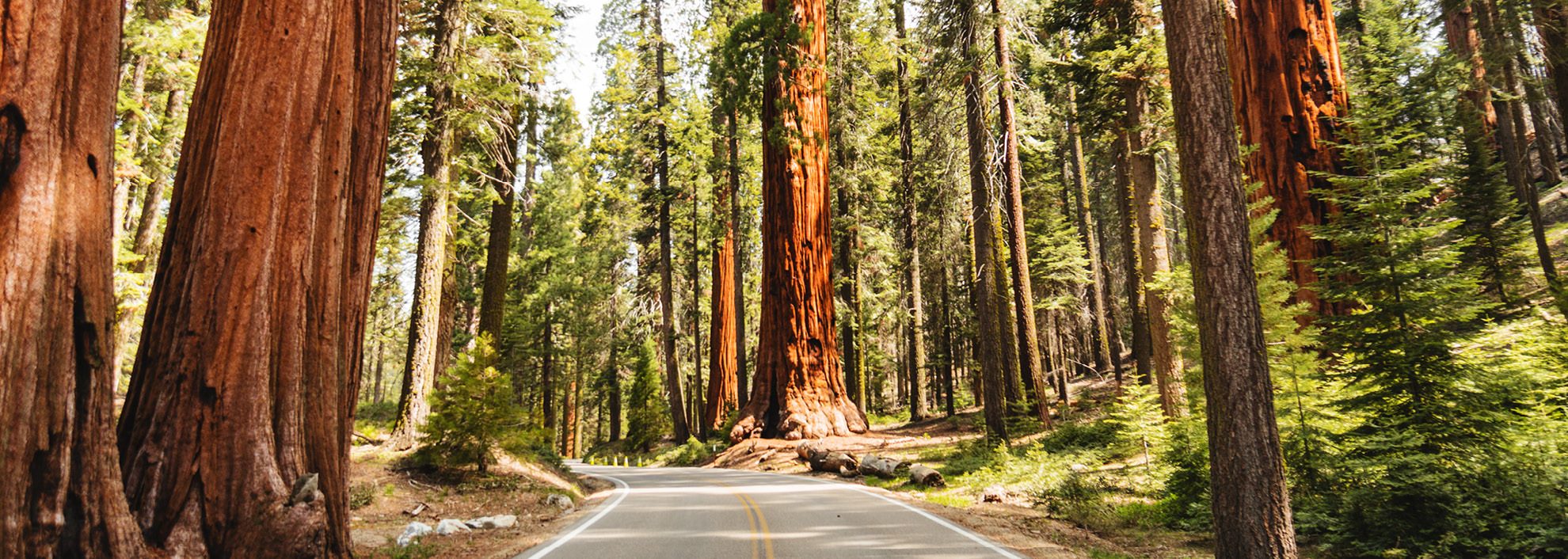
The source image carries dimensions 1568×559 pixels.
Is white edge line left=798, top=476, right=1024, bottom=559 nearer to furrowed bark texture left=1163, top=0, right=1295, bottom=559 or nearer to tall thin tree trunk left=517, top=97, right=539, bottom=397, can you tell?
furrowed bark texture left=1163, top=0, right=1295, bottom=559

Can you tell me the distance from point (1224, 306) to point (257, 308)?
319 inches

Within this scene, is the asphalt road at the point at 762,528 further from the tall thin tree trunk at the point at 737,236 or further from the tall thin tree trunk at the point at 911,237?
the tall thin tree trunk at the point at 737,236

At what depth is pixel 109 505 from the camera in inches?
174

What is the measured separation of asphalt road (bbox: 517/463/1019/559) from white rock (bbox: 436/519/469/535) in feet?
4.97

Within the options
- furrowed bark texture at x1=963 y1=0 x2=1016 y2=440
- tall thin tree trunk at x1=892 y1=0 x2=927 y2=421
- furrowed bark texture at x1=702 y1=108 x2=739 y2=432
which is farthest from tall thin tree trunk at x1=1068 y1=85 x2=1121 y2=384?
furrowed bark texture at x1=702 y1=108 x2=739 y2=432

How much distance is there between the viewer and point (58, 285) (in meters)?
4.18

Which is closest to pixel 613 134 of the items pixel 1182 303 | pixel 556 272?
pixel 556 272

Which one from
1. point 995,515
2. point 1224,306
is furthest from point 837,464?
point 1224,306

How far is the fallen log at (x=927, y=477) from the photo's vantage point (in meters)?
14.3

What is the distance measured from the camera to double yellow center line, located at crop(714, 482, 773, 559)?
7348mm

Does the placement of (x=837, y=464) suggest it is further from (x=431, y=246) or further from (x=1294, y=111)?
(x=1294, y=111)

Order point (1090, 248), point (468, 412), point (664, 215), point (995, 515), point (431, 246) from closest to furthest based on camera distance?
point (995, 515) < point (468, 412) < point (431, 246) < point (664, 215) < point (1090, 248)

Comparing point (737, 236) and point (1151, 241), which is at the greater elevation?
point (737, 236)

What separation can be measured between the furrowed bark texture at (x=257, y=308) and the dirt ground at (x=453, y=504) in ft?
7.39
